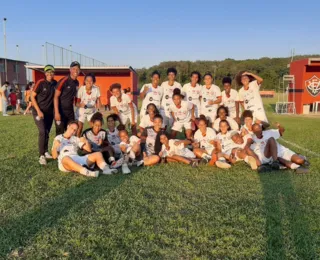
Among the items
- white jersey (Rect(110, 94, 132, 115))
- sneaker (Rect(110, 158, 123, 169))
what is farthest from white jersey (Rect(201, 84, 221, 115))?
sneaker (Rect(110, 158, 123, 169))

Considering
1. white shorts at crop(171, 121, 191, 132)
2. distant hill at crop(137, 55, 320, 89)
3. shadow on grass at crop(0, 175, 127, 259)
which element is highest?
distant hill at crop(137, 55, 320, 89)

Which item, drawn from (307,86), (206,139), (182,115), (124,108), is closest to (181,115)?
(182,115)

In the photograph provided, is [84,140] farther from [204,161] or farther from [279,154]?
[279,154]

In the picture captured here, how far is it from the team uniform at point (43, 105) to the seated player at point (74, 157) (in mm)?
807

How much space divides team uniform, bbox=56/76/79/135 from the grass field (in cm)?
135

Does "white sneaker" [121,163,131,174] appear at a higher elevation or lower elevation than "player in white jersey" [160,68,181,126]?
lower

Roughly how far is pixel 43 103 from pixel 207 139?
346 cm

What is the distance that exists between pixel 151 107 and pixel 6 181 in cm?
328

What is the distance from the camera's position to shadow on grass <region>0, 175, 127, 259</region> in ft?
10.8

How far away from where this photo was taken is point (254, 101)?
7.41m

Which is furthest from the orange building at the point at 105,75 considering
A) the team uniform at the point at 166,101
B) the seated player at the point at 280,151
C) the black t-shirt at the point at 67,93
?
the seated player at the point at 280,151

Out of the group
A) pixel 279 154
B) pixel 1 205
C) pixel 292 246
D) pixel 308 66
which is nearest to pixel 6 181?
pixel 1 205

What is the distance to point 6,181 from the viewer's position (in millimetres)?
5453

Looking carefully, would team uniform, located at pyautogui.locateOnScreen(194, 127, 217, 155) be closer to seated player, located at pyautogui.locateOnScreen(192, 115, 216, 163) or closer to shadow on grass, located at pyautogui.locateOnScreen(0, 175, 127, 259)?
seated player, located at pyautogui.locateOnScreen(192, 115, 216, 163)
